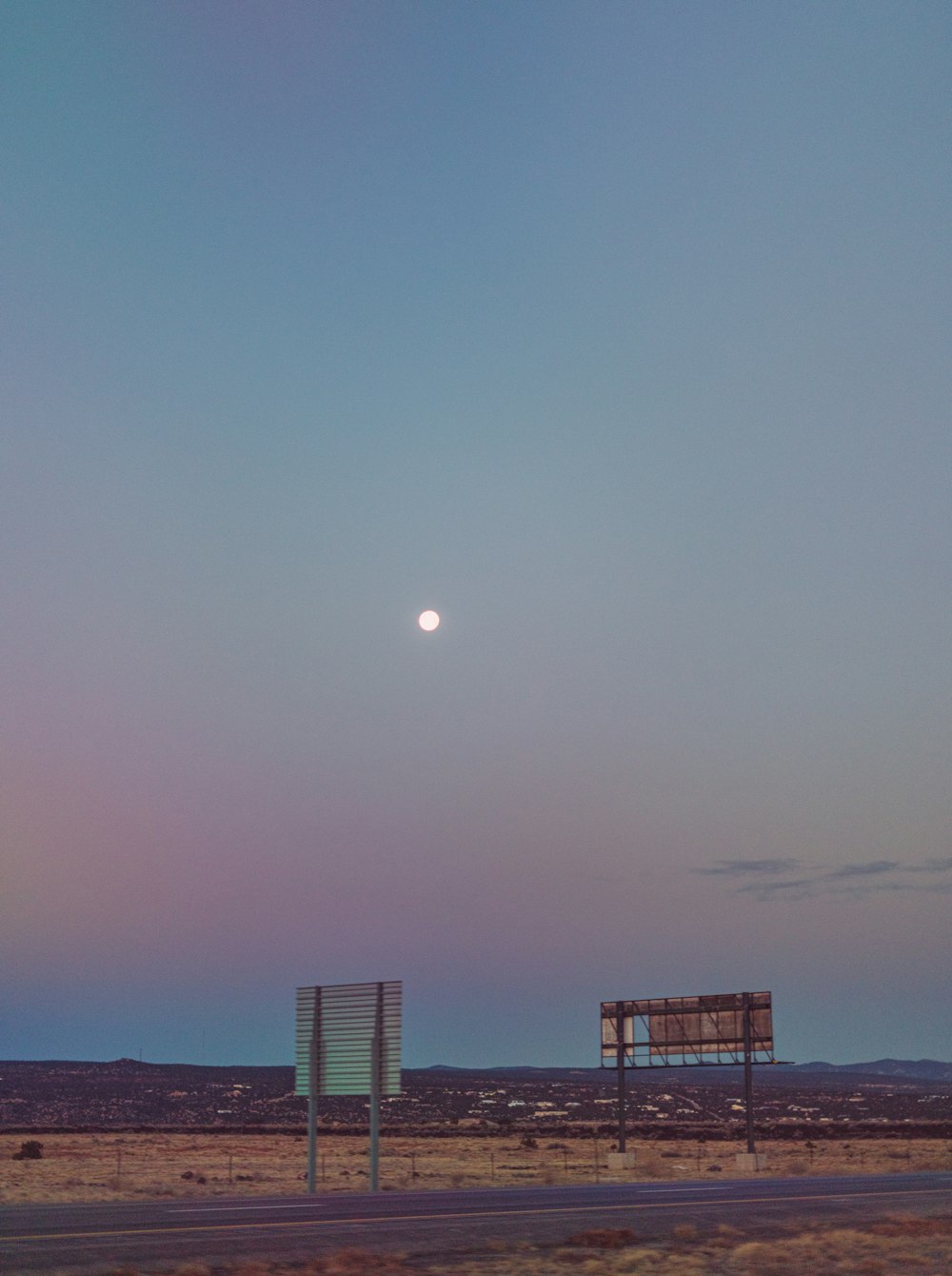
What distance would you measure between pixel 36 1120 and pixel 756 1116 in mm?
63118

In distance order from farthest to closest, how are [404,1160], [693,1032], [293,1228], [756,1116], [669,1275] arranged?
1. [756,1116]
2. [404,1160]
3. [693,1032]
4. [293,1228]
5. [669,1275]

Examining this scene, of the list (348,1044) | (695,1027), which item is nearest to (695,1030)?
(695,1027)

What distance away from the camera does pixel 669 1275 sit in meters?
18.6

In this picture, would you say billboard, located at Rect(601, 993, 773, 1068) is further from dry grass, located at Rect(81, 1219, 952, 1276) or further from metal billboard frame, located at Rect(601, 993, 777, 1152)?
dry grass, located at Rect(81, 1219, 952, 1276)

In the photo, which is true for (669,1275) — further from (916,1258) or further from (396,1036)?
(396,1036)

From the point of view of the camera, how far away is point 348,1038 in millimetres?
39188

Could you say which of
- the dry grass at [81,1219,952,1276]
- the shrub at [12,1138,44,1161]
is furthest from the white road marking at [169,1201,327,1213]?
the shrub at [12,1138,44,1161]

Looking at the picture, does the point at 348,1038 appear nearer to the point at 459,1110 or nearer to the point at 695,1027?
the point at 695,1027

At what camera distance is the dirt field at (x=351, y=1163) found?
41750mm

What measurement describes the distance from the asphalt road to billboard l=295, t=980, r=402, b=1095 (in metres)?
4.07

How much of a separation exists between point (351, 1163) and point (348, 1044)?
88.4 feet

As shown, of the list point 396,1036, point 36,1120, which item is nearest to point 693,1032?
point 396,1036

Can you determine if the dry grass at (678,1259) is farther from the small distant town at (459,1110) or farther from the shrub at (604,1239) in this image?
the small distant town at (459,1110)

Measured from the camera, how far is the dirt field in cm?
4175
